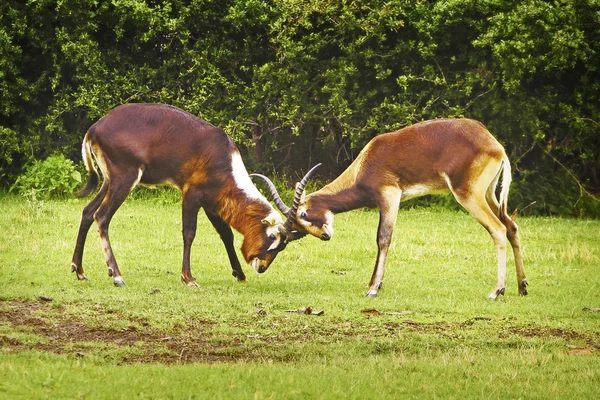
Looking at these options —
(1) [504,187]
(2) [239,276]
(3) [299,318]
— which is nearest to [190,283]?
(2) [239,276]

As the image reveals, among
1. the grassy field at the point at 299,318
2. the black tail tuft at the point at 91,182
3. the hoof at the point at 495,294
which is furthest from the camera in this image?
the black tail tuft at the point at 91,182

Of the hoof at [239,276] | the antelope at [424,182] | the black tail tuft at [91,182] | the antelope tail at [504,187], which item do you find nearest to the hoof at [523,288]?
the antelope at [424,182]

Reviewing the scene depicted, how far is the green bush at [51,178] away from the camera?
56.9 feet

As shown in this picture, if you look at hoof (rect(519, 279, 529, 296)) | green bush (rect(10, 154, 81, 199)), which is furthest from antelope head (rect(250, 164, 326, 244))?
green bush (rect(10, 154, 81, 199))

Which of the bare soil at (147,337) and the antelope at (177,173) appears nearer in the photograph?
the bare soil at (147,337)

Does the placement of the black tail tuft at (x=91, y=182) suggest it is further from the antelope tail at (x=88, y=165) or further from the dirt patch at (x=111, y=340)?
the dirt patch at (x=111, y=340)

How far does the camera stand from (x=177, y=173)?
453 inches

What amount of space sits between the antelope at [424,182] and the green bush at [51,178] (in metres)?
6.99

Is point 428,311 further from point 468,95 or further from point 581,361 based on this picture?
point 468,95

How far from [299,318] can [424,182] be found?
8.07 ft

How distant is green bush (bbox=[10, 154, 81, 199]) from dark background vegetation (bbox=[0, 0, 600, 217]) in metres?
0.35

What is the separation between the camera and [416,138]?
37.5 ft

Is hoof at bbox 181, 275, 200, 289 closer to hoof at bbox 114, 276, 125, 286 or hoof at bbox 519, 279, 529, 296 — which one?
hoof at bbox 114, 276, 125, 286

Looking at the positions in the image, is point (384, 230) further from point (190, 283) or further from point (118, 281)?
point (118, 281)
